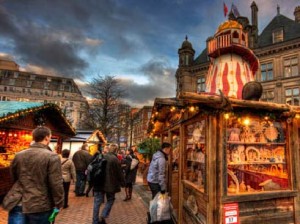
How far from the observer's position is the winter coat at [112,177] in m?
5.64

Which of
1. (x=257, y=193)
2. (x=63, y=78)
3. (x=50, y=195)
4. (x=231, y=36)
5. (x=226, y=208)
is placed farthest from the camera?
(x=63, y=78)

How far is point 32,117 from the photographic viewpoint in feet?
33.6

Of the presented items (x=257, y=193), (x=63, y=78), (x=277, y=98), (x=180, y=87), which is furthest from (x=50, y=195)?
(x=63, y=78)

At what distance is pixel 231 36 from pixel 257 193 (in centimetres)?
528

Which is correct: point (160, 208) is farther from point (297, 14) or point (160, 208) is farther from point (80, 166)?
point (297, 14)

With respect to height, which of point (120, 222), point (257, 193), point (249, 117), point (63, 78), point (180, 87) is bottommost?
point (120, 222)

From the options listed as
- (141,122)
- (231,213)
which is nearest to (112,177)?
(231,213)

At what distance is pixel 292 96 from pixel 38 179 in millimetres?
24093

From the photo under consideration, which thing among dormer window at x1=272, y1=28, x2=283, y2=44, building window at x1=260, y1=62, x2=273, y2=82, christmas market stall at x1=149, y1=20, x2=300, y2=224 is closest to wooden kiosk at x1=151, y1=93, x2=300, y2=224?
christmas market stall at x1=149, y1=20, x2=300, y2=224

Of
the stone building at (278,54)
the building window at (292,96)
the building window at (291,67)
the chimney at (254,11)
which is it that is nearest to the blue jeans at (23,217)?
the stone building at (278,54)

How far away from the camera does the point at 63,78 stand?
7038 centimetres

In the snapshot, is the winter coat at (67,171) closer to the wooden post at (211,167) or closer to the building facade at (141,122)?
the wooden post at (211,167)

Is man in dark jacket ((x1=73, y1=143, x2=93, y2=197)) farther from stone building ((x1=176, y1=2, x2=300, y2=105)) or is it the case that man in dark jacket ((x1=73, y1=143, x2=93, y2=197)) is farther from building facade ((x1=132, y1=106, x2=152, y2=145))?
building facade ((x1=132, y1=106, x2=152, y2=145))

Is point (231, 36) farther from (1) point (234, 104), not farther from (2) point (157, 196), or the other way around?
(2) point (157, 196)
